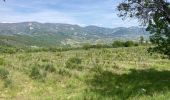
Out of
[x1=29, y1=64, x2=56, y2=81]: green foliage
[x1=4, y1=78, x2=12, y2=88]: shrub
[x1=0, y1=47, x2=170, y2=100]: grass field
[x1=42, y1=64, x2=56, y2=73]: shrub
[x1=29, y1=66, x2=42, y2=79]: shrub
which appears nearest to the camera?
[x1=0, y1=47, x2=170, y2=100]: grass field

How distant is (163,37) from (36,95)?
12.4m

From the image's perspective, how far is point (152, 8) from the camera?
26062 mm

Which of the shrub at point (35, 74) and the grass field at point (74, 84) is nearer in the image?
the grass field at point (74, 84)

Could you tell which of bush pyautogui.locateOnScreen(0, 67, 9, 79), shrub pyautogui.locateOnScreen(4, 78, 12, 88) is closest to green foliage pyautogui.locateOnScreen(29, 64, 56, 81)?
bush pyautogui.locateOnScreen(0, 67, 9, 79)

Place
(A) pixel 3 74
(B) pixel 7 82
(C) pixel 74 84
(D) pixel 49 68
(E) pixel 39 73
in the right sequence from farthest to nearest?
(D) pixel 49 68 < (E) pixel 39 73 < (C) pixel 74 84 < (A) pixel 3 74 < (B) pixel 7 82

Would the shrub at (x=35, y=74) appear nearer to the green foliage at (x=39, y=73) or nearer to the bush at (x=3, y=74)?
the green foliage at (x=39, y=73)

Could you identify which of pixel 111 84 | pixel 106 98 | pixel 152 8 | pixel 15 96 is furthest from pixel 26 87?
pixel 152 8

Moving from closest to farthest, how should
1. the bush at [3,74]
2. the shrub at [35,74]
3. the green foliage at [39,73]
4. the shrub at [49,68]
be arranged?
the bush at [3,74] < the green foliage at [39,73] < the shrub at [35,74] < the shrub at [49,68]

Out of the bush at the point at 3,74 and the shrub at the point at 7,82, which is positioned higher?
the bush at the point at 3,74

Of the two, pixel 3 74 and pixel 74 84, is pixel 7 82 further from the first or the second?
pixel 74 84

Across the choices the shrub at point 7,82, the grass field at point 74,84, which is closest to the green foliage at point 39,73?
the grass field at point 74,84

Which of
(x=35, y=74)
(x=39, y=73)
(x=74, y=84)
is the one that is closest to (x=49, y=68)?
(x=35, y=74)

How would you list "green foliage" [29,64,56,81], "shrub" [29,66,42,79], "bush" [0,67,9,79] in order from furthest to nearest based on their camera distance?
"shrub" [29,66,42,79]
"green foliage" [29,64,56,81]
"bush" [0,67,9,79]

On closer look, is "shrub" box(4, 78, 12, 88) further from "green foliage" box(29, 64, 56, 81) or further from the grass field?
"green foliage" box(29, 64, 56, 81)
